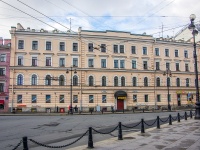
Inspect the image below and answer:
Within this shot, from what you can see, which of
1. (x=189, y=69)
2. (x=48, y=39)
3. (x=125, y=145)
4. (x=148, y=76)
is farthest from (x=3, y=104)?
(x=189, y=69)

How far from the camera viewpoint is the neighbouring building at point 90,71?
3891cm

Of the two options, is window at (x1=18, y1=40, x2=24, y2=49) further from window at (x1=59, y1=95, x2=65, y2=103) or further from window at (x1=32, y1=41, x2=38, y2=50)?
window at (x1=59, y1=95, x2=65, y2=103)

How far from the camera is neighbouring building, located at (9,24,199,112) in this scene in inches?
1532

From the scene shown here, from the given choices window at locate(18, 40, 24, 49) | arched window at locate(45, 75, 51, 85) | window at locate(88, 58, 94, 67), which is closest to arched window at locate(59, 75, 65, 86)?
arched window at locate(45, 75, 51, 85)

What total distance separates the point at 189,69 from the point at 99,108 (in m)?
24.3

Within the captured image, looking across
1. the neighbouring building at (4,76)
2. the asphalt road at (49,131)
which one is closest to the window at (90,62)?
the neighbouring building at (4,76)

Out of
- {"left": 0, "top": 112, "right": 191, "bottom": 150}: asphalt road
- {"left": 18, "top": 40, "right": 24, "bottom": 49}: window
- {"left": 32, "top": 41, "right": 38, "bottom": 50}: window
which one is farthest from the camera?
{"left": 32, "top": 41, "right": 38, "bottom": 50}: window

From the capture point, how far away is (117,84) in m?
42.9

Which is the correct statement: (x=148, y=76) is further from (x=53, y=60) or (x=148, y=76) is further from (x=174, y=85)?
(x=53, y=60)

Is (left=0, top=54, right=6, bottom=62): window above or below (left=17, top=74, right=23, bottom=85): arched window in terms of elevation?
above

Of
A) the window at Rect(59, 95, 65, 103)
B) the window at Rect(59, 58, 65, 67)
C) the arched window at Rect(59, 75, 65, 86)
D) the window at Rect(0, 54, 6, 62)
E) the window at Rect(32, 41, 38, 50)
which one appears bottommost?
the window at Rect(59, 95, 65, 103)

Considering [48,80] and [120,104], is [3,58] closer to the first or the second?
[48,80]

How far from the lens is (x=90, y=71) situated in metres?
41.8

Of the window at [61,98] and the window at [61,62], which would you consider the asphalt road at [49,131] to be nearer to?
the window at [61,98]
